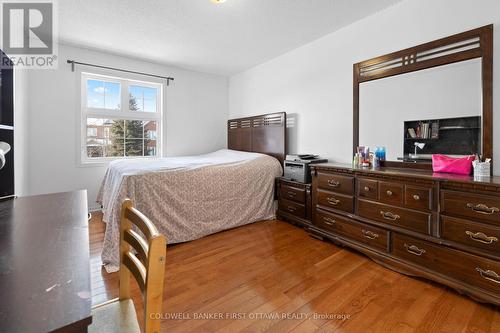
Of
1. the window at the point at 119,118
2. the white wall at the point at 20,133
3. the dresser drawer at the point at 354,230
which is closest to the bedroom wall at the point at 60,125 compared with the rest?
the white wall at the point at 20,133

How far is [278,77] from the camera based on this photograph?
379 cm

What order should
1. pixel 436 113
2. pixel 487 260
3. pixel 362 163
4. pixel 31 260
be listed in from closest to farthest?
1. pixel 31 260
2. pixel 487 260
3. pixel 436 113
4. pixel 362 163

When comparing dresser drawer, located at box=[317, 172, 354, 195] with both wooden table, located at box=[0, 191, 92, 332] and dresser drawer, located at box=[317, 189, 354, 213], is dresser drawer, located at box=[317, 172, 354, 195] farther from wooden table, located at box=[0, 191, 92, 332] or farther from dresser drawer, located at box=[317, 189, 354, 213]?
wooden table, located at box=[0, 191, 92, 332]

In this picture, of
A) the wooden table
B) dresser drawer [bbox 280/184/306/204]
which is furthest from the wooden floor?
the wooden table

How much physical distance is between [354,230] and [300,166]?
1.02 m

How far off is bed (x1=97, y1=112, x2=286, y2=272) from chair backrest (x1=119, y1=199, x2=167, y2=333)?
130 cm

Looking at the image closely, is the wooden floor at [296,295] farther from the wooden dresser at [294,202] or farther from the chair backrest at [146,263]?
the chair backrest at [146,263]

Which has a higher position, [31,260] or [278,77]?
[278,77]

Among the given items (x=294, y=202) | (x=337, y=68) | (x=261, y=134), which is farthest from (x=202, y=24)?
(x=294, y=202)

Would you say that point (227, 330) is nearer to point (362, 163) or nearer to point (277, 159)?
point (362, 163)

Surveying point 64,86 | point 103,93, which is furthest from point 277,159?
point 64,86

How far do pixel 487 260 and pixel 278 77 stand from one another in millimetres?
3191

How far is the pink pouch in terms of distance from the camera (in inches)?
73.5

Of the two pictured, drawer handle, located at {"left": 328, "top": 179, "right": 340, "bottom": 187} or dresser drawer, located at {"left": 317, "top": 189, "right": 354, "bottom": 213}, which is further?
drawer handle, located at {"left": 328, "top": 179, "right": 340, "bottom": 187}
